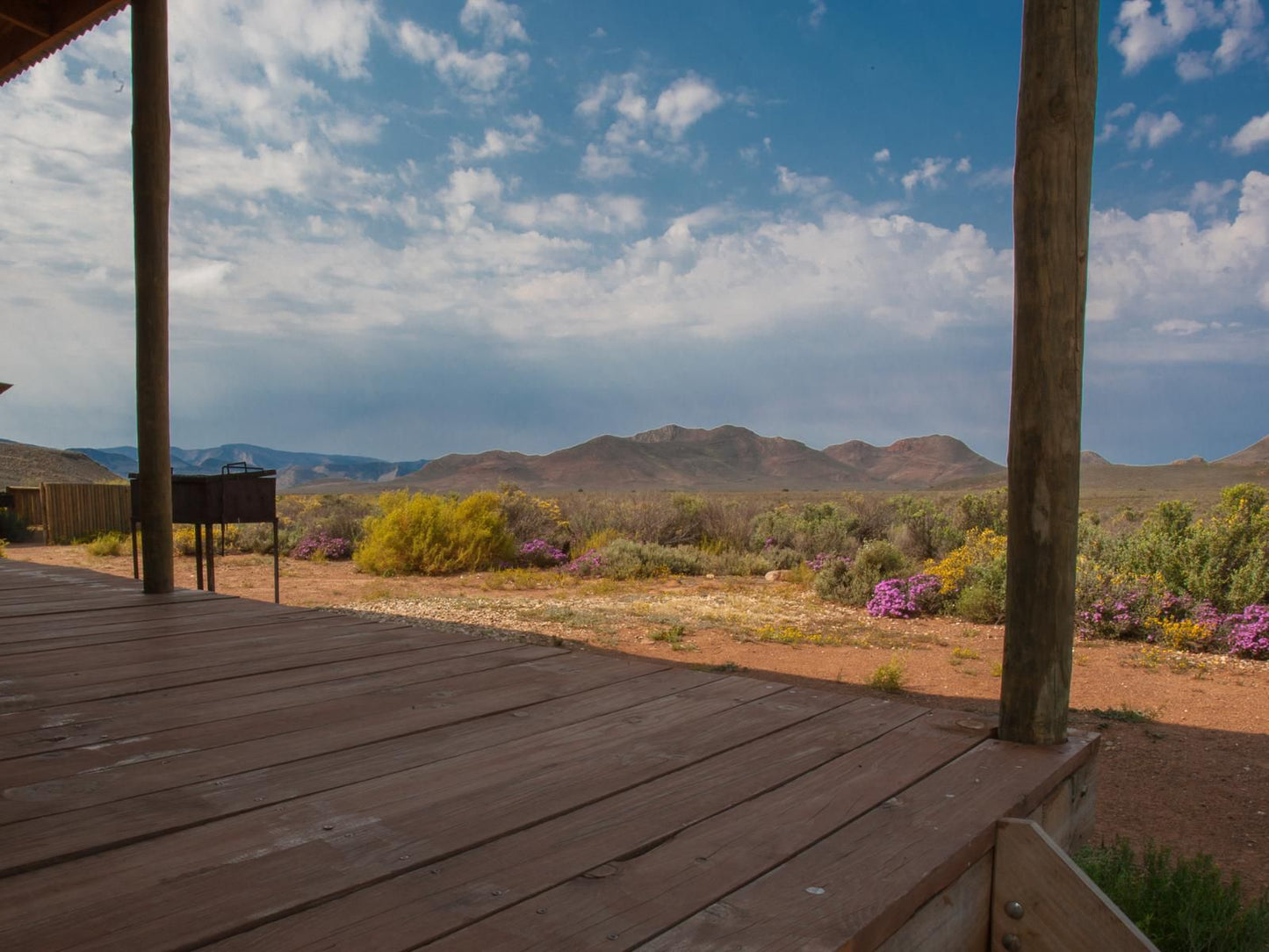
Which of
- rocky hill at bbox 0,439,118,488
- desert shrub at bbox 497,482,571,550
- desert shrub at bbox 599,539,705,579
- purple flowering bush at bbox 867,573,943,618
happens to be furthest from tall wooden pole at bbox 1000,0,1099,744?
rocky hill at bbox 0,439,118,488

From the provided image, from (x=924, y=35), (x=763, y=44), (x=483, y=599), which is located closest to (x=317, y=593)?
(x=483, y=599)

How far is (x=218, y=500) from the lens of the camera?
583cm

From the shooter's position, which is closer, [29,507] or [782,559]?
[782,559]

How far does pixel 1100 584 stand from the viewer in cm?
702

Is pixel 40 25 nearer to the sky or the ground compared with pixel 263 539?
Answer: nearer to the sky

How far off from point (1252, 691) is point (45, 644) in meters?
6.58

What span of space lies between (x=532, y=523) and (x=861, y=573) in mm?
5791

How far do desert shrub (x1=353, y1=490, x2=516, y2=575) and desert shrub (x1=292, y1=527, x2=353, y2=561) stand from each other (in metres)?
1.48

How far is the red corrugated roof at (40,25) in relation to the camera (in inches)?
165

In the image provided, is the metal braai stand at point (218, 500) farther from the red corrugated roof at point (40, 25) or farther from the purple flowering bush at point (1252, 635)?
the purple flowering bush at point (1252, 635)

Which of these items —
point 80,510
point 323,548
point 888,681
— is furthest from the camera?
point 80,510

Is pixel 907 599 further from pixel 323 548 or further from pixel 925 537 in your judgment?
pixel 323 548

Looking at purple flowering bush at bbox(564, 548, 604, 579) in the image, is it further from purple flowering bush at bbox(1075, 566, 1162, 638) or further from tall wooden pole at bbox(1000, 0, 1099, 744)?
tall wooden pole at bbox(1000, 0, 1099, 744)

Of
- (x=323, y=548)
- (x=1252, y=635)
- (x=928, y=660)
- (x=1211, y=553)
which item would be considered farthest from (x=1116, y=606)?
(x=323, y=548)
